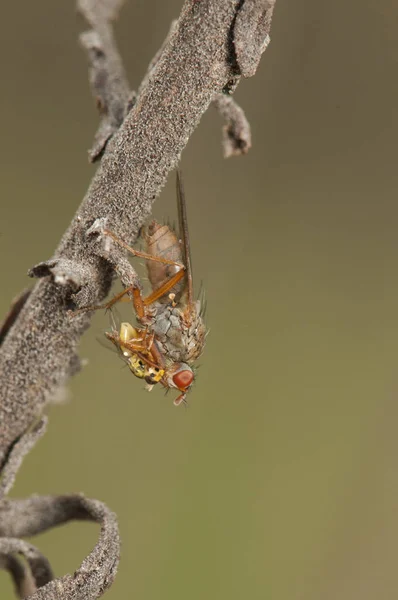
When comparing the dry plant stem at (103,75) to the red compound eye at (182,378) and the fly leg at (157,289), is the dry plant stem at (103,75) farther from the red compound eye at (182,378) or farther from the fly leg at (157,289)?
the red compound eye at (182,378)

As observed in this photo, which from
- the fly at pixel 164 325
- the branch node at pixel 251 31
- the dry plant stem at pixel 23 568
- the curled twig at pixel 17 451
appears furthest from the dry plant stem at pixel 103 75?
the dry plant stem at pixel 23 568

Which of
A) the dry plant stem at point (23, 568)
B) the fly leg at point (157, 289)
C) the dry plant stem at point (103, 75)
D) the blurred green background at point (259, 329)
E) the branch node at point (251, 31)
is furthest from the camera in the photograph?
the blurred green background at point (259, 329)

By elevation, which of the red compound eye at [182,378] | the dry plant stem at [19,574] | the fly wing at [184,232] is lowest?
the dry plant stem at [19,574]

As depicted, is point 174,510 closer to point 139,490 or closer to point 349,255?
point 139,490

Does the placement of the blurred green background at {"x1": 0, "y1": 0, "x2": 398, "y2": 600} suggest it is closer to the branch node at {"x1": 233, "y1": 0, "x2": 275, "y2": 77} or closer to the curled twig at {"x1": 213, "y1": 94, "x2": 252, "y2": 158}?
the curled twig at {"x1": 213, "y1": 94, "x2": 252, "y2": 158}

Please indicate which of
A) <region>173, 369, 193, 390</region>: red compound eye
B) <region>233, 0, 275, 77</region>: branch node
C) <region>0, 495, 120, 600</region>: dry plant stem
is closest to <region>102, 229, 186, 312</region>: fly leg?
<region>173, 369, 193, 390</region>: red compound eye

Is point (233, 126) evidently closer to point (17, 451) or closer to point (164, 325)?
point (164, 325)
